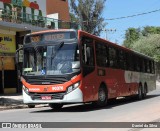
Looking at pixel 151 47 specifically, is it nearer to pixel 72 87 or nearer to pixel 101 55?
pixel 101 55

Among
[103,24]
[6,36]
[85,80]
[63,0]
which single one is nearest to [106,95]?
[85,80]

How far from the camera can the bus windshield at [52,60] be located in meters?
16.1

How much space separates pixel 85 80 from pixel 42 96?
180 centimetres

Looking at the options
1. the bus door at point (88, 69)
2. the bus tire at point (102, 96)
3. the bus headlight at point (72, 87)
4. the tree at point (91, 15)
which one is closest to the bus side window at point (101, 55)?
the bus door at point (88, 69)

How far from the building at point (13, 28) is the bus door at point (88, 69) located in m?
14.5

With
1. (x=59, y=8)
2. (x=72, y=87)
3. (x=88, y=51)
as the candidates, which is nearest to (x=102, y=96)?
(x=88, y=51)

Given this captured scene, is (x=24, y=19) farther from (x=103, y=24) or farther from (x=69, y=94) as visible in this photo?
(x=103, y=24)

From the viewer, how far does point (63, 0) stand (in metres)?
43.6

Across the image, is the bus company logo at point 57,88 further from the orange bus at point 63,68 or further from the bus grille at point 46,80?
the bus grille at point 46,80

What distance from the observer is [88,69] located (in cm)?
1686

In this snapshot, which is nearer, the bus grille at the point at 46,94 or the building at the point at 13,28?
the bus grille at the point at 46,94

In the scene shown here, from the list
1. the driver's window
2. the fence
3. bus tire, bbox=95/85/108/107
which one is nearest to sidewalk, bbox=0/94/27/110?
bus tire, bbox=95/85/108/107

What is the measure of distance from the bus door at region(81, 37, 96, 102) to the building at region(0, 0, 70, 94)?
47.5ft

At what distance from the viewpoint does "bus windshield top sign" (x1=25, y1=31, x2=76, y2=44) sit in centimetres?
1655
